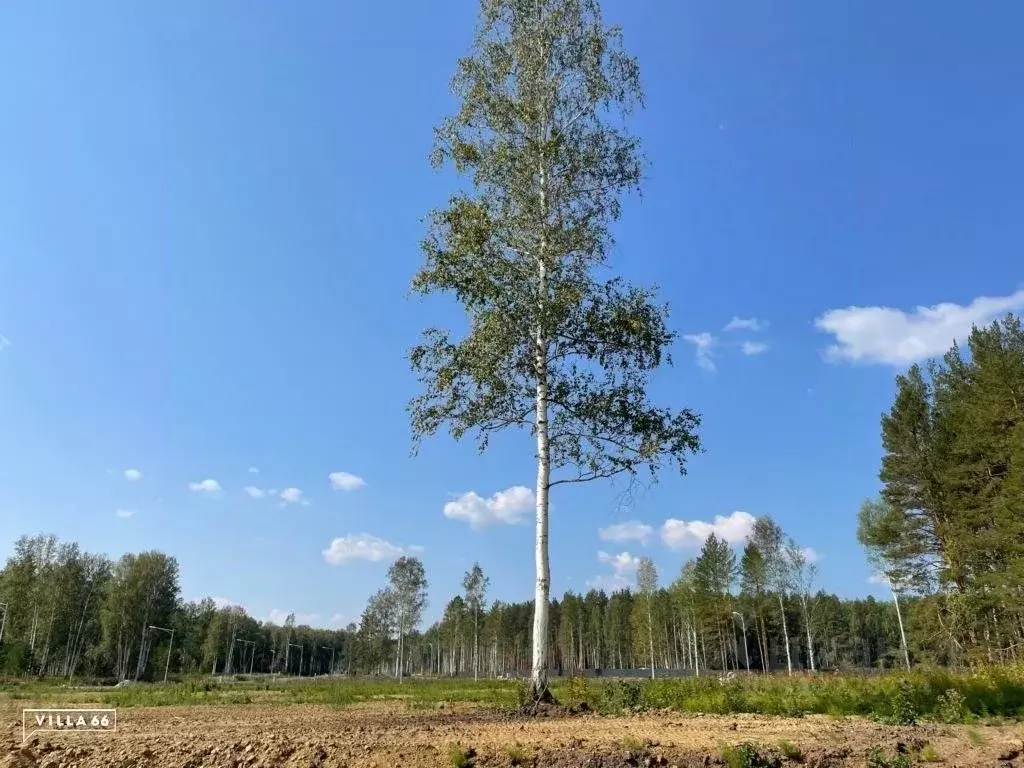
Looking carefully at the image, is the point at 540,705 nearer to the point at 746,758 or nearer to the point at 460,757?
the point at 460,757

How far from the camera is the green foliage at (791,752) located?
6355 mm

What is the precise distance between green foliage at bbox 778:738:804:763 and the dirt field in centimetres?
7

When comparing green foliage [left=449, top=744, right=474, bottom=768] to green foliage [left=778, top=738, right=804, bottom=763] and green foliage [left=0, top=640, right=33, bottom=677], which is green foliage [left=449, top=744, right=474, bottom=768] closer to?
green foliage [left=778, top=738, right=804, bottom=763]

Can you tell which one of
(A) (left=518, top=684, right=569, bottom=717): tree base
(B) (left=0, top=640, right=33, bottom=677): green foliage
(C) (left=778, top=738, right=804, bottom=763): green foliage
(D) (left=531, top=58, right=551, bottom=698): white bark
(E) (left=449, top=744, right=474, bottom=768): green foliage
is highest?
(D) (left=531, top=58, right=551, bottom=698): white bark

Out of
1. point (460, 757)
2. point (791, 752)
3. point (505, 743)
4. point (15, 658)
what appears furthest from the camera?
point (15, 658)

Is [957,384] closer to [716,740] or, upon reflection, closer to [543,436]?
[543,436]

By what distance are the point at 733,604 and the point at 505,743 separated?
70.1 meters

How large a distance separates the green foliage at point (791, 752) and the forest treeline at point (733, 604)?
90.3ft

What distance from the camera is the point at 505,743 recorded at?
25.2 ft

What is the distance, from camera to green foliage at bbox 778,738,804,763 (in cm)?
636

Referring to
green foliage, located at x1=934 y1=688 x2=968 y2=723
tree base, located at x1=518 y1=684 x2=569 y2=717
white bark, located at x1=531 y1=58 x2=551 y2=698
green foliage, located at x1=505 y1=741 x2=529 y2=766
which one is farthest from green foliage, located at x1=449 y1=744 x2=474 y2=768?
green foliage, located at x1=934 y1=688 x2=968 y2=723

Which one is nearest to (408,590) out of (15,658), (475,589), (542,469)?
(475,589)

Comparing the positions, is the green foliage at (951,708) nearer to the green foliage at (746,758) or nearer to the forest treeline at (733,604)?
the green foliage at (746,758)

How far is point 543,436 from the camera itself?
14305mm
